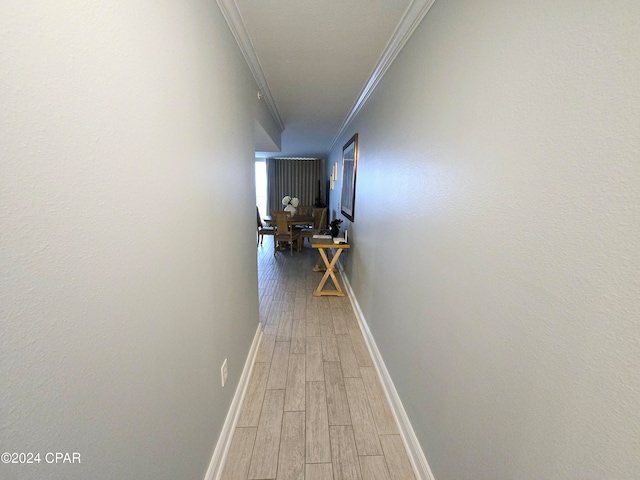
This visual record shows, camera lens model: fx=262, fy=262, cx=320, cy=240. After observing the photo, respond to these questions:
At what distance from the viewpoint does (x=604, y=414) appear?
535 mm

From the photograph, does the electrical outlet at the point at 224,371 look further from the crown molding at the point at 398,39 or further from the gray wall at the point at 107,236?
the crown molding at the point at 398,39

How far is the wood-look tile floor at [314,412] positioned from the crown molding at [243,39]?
2.28 metres

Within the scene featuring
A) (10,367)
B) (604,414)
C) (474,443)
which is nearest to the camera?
(10,367)

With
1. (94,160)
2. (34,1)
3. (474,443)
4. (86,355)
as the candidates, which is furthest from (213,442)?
(34,1)

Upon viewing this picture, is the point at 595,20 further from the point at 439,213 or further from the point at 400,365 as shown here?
the point at 400,365

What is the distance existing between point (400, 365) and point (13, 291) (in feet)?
5.54

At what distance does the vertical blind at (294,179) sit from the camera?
8.77 m

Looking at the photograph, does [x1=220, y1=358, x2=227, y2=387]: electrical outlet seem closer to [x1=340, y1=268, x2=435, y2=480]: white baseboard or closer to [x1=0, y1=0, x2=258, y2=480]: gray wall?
[x1=0, y1=0, x2=258, y2=480]: gray wall

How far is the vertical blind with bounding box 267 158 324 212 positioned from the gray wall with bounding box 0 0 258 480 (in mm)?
7686

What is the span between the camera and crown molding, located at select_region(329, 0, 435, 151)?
4.33ft

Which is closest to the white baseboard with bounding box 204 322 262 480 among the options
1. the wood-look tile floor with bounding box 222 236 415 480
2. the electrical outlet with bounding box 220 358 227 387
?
the wood-look tile floor with bounding box 222 236 415 480

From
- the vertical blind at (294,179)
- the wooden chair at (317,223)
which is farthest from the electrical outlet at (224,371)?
the vertical blind at (294,179)

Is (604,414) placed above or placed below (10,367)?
below

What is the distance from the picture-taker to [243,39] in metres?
1.62
